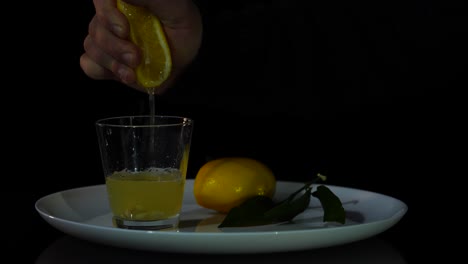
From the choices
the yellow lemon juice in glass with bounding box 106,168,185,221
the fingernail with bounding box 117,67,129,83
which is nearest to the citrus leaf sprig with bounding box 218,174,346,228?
the yellow lemon juice in glass with bounding box 106,168,185,221

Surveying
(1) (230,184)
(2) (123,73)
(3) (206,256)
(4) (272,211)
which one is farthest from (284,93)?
(3) (206,256)

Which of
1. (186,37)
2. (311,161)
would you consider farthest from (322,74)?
(186,37)

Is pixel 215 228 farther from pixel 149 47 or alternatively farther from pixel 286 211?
pixel 149 47

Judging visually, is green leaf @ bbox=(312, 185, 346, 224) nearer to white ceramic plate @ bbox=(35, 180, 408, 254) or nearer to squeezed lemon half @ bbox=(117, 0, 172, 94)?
white ceramic plate @ bbox=(35, 180, 408, 254)

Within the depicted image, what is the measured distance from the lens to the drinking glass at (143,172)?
112cm

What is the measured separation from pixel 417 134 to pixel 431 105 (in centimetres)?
14

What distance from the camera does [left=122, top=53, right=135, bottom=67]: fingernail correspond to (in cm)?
131

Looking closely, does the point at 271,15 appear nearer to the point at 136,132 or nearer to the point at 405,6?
the point at 405,6

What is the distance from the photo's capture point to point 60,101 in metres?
2.26

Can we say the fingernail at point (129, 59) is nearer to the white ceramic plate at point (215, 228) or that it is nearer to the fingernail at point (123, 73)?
the fingernail at point (123, 73)

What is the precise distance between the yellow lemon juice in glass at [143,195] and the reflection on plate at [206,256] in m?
0.12

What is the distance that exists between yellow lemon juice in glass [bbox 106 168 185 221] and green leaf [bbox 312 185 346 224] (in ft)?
0.74

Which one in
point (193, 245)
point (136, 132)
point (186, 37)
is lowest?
point (193, 245)

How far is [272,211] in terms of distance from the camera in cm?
109
